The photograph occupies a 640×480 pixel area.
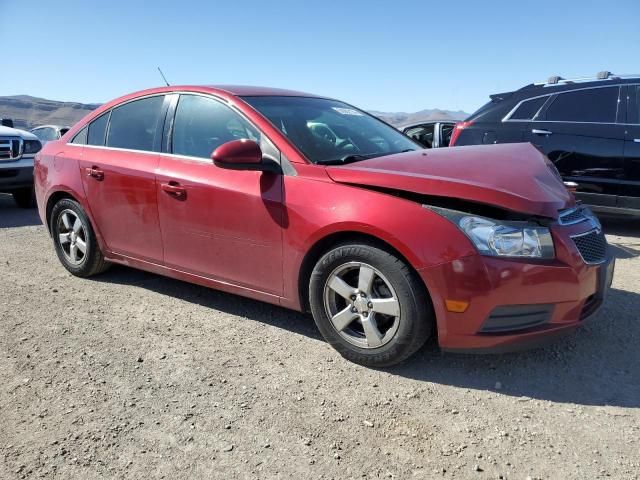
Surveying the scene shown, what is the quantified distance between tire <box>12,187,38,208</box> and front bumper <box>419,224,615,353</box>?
8.47 metres

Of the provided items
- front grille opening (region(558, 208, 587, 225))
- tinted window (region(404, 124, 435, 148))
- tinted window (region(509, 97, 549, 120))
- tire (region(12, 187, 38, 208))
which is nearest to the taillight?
tinted window (region(509, 97, 549, 120))

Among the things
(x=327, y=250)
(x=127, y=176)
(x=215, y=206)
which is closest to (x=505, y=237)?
(x=327, y=250)

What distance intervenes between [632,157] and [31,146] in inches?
351

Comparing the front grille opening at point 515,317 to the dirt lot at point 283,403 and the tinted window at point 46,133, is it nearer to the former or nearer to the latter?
the dirt lot at point 283,403

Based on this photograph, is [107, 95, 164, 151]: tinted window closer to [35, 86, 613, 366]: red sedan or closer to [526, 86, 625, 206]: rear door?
[35, 86, 613, 366]: red sedan

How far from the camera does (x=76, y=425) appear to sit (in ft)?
8.13

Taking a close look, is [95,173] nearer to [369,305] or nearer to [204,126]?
A: [204,126]

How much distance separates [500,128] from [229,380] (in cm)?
505

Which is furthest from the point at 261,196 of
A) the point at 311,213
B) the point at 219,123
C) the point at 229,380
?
the point at 229,380

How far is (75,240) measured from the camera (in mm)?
4594

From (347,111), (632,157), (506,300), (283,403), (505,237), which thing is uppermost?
(347,111)

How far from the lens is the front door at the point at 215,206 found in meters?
3.20

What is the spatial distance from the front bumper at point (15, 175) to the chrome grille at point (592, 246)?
27.6 feet

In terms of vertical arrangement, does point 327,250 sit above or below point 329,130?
below
